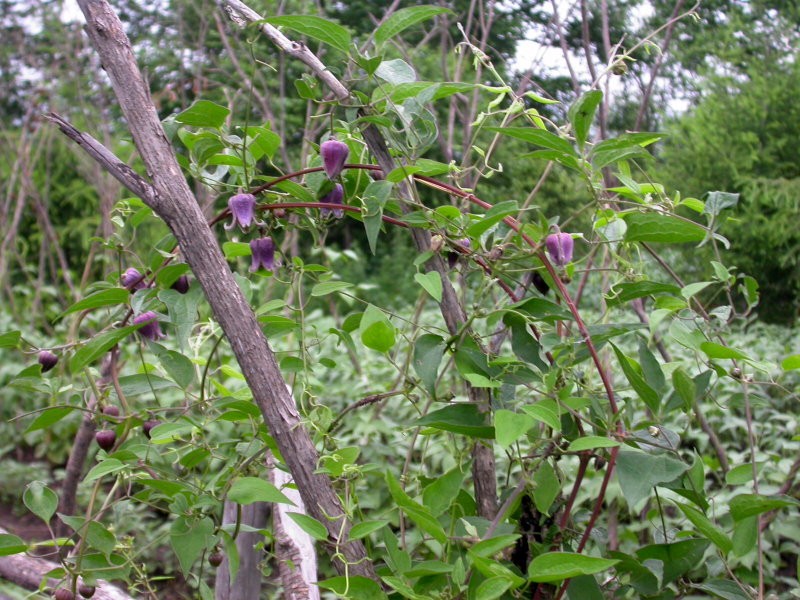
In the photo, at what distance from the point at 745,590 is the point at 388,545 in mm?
437

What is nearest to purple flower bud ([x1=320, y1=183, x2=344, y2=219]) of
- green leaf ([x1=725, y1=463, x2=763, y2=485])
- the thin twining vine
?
the thin twining vine

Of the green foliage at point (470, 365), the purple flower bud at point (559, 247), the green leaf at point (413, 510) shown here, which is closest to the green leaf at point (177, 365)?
the green foliage at point (470, 365)

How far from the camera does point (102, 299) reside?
0.89 meters

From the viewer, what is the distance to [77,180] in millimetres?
6555

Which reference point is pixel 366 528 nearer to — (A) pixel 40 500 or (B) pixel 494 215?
(B) pixel 494 215

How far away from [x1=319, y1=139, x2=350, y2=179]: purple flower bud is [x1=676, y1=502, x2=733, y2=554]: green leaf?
479 millimetres

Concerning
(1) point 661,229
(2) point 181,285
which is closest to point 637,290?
(1) point 661,229

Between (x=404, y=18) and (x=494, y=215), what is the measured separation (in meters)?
0.20

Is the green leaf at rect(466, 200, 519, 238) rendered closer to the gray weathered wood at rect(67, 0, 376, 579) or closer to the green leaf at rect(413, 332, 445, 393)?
the green leaf at rect(413, 332, 445, 393)

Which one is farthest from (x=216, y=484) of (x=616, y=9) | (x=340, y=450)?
(x=616, y=9)

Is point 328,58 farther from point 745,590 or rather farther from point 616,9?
point 745,590

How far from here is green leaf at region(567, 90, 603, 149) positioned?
2.34ft

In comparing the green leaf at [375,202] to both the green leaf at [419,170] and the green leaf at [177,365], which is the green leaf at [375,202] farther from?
the green leaf at [177,365]

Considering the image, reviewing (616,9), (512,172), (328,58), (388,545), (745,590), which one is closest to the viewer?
(388,545)
